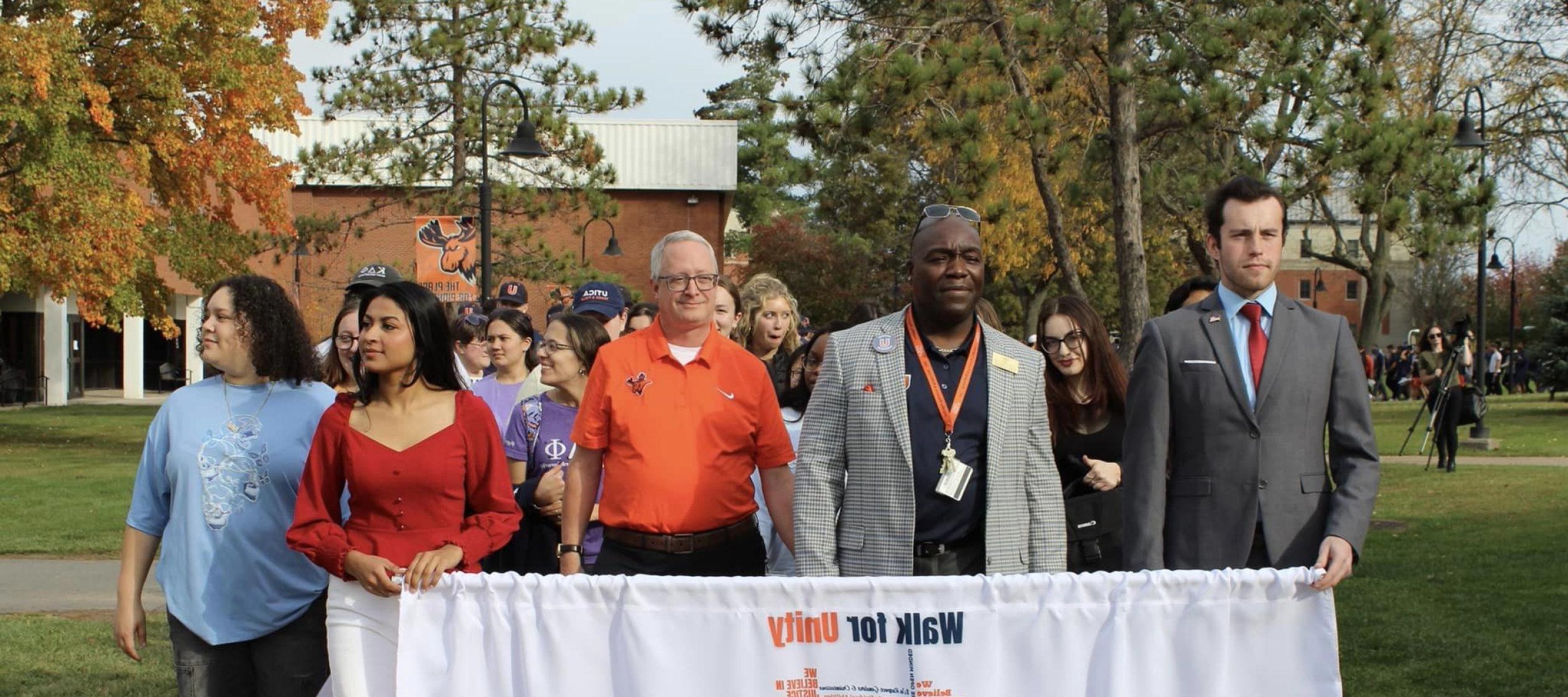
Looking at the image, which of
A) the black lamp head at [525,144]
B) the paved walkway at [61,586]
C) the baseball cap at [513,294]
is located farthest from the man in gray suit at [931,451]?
the black lamp head at [525,144]

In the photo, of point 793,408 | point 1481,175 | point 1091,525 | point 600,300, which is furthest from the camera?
point 1481,175

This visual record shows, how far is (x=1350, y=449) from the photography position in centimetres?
432

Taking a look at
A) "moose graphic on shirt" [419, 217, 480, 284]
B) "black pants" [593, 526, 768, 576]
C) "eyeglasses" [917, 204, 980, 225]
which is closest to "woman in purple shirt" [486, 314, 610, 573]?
"black pants" [593, 526, 768, 576]

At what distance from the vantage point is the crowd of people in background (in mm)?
4348

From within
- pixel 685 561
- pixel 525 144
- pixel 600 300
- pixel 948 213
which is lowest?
pixel 685 561

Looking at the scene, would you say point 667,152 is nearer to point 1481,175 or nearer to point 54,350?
point 54,350

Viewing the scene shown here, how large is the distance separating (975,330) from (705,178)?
2011 inches

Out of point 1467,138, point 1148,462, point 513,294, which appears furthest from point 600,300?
point 1467,138

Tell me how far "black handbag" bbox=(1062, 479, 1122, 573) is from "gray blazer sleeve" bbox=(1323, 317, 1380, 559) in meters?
1.33

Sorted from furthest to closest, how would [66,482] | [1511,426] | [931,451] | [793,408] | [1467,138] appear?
1. [1511,426]
2. [1467,138]
3. [66,482]
4. [793,408]
5. [931,451]

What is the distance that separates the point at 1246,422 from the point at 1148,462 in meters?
0.32

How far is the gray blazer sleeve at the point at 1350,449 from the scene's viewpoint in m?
4.21

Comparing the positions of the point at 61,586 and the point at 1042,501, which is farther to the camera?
the point at 61,586

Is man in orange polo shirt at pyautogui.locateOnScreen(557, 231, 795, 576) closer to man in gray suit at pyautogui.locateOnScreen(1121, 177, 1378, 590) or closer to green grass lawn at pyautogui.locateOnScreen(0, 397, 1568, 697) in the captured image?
man in gray suit at pyautogui.locateOnScreen(1121, 177, 1378, 590)
